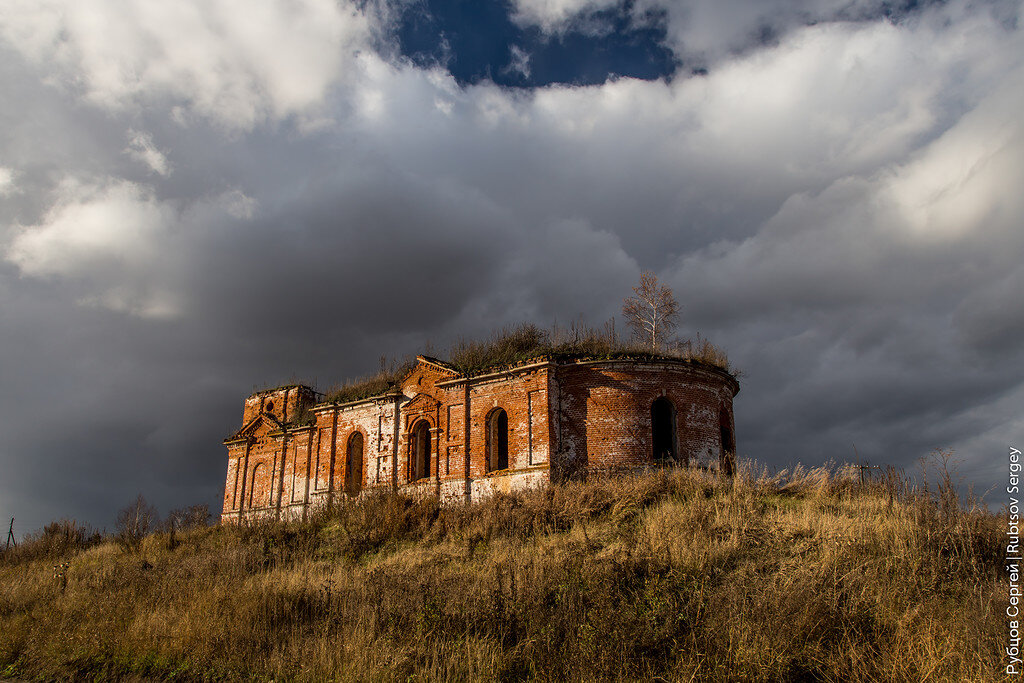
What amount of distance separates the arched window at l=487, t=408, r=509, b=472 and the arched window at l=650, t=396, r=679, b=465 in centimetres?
498

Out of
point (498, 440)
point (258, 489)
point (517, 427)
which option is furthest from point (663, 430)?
point (258, 489)

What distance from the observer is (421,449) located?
24172 millimetres

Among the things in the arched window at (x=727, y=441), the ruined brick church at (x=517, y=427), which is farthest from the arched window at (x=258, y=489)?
the arched window at (x=727, y=441)

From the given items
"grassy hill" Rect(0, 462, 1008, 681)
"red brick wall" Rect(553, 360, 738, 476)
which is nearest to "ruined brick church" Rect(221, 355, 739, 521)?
"red brick wall" Rect(553, 360, 738, 476)

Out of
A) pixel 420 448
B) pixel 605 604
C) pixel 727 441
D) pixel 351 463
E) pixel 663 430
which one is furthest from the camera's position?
pixel 351 463

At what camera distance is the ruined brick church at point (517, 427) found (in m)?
20.3

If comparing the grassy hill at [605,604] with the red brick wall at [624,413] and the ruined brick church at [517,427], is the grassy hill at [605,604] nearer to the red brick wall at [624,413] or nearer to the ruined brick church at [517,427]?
the red brick wall at [624,413]

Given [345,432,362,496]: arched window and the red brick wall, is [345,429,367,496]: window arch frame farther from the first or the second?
the red brick wall

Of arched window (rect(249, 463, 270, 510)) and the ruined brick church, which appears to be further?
arched window (rect(249, 463, 270, 510))

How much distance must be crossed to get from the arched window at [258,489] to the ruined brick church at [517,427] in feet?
10.3

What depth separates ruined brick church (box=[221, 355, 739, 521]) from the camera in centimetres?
2027

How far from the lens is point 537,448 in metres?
20.4

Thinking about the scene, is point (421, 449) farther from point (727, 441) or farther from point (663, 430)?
point (727, 441)

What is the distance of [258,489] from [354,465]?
24.3 ft
